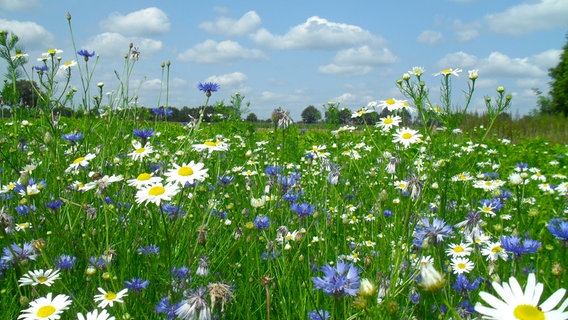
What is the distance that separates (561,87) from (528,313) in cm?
2238

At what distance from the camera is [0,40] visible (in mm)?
3098

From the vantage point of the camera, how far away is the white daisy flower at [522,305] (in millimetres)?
917

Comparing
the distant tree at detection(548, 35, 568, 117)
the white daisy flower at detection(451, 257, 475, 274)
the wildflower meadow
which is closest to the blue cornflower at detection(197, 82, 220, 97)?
the wildflower meadow

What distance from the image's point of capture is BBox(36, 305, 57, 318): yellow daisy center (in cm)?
146

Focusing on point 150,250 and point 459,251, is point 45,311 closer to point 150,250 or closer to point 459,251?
point 150,250

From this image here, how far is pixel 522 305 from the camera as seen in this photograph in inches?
38.4

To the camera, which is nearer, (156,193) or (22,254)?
(156,193)

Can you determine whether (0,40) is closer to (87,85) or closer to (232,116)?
(87,85)

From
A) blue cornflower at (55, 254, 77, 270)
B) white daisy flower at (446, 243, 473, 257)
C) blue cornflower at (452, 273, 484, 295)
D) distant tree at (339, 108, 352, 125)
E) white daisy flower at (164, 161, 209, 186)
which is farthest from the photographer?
distant tree at (339, 108, 352, 125)

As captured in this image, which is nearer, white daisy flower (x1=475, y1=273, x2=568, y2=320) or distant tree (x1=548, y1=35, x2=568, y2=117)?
white daisy flower (x1=475, y1=273, x2=568, y2=320)

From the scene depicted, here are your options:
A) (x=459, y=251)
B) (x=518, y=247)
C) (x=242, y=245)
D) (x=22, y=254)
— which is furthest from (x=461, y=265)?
(x=22, y=254)

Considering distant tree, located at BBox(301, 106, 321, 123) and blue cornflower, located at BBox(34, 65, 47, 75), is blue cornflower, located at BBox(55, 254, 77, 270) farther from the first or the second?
distant tree, located at BBox(301, 106, 321, 123)

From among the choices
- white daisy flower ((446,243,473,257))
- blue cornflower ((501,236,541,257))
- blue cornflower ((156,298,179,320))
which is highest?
blue cornflower ((501,236,541,257))

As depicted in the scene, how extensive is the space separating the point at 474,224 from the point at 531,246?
0.50 m
